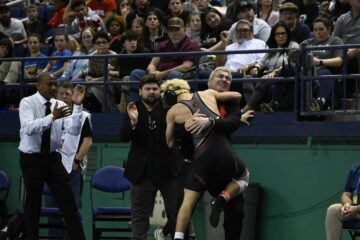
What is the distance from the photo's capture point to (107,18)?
20484mm

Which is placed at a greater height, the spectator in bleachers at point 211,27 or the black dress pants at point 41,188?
the spectator in bleachers at point 211,27

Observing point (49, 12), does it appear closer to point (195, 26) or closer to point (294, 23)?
point (195, 26)

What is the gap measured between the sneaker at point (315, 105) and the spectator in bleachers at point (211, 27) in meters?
3.07

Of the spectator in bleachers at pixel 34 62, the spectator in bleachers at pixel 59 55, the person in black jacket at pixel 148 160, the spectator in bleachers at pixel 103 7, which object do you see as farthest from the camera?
the spectator in bleachers at pixel 103 7

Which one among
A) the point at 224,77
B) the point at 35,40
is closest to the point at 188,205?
the point at 224,77

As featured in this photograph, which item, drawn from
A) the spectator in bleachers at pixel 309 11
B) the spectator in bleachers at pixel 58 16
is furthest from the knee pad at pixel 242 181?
the spectator in bleachers at pixel 58 16

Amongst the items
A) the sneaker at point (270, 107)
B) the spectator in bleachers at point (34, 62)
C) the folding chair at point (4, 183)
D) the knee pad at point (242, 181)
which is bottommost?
the folding chair at point (4, 183)

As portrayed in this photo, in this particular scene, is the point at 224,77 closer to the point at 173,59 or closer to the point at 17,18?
the point at 173,59

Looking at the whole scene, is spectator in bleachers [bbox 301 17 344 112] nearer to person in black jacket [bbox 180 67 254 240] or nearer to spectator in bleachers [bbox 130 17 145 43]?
person in black jacket [bbox 180 67 254 240]

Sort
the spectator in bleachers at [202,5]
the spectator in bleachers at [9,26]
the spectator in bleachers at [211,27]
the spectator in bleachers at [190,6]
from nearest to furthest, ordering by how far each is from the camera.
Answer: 1. the spectator in bleachers at [211,27]
2. the spectator in bleachers at [202,5]
3. the spectator in bleachers at [190,6]
4. the spectator in bleachers at [9,26]

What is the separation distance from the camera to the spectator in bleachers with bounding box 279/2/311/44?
17.2m

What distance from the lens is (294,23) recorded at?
17.3m

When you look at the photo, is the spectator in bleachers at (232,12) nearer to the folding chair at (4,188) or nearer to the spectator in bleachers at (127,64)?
the spectator in bleachers at (127,64)

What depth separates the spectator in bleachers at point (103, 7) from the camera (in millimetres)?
21734
